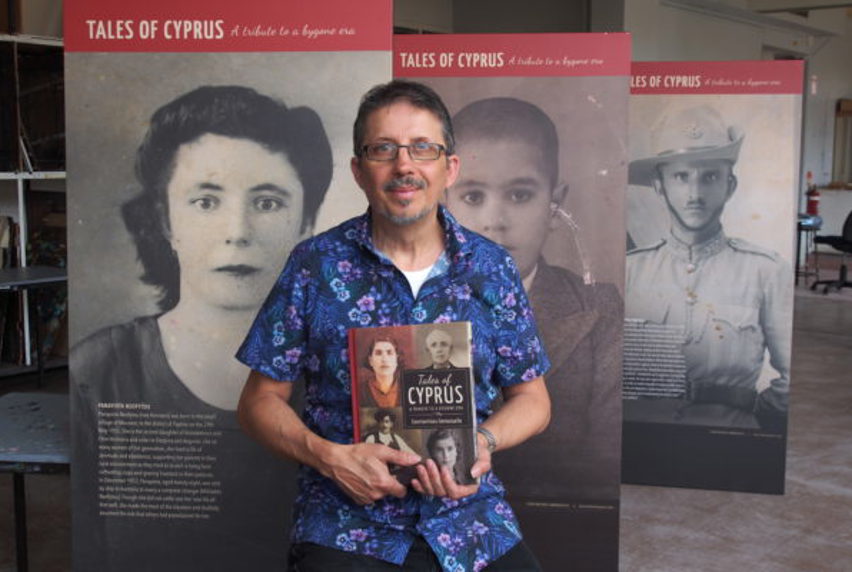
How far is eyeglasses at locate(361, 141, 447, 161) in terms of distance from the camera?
6.43 ft

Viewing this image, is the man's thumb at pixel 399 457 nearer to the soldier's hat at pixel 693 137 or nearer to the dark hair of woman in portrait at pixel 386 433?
the dark hair of woman in portrait at pixel 386 433

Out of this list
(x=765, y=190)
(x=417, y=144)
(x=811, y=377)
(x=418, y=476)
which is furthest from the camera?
(x=811, y=377)

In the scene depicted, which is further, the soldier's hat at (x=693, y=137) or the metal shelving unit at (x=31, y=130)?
the metal shelving unit at (x=31, y=130)

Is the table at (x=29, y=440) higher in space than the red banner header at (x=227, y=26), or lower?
lower

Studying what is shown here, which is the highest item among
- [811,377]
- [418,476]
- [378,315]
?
[378,315]

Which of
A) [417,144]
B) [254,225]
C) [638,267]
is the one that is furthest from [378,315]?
[638,267]

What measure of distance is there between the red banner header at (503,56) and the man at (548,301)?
11 centimetres

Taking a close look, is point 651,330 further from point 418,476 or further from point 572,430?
point 418,476

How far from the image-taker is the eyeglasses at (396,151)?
1960mm

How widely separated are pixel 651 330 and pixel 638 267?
284 mm

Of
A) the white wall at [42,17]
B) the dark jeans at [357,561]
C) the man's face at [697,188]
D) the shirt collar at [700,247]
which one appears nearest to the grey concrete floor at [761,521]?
the shirt collar at [700,247]

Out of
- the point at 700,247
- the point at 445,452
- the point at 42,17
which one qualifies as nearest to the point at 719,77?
the point at 700,247

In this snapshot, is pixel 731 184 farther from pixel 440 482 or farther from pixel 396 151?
pixel 440 482

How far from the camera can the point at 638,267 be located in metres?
4.35
